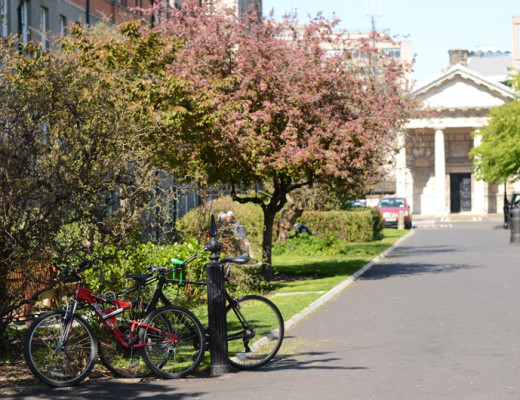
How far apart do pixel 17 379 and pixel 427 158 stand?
76546mm

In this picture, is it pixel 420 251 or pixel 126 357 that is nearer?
pixel 126 357

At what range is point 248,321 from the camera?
30.8 ft

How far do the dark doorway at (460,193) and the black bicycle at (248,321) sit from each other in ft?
244

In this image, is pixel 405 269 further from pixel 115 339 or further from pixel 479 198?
pixel 479 198

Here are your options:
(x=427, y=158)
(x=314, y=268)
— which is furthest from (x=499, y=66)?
(x=314, y=268)

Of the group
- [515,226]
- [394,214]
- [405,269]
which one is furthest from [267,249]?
[394,214]

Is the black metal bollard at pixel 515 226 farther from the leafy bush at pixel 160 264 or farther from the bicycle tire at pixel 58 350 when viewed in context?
the bicycle tire at pixel 58 350

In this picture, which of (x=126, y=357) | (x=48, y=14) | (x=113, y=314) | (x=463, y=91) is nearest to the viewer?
(x=113, y=314)

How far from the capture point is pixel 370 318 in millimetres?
13180

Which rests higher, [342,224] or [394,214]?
[394,214]

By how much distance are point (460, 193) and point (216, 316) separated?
75594 millimetres

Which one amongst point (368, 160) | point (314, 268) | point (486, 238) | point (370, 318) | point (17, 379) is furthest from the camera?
point (486, 238)

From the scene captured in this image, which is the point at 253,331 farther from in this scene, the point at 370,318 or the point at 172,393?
the point at 370,318

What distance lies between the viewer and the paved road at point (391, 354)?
7.92 metres
